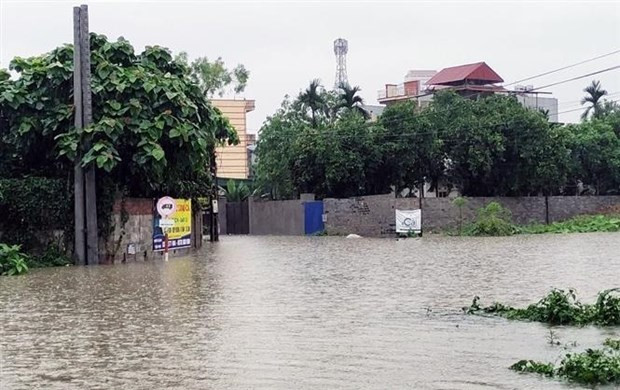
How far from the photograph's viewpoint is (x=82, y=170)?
72.4 ft

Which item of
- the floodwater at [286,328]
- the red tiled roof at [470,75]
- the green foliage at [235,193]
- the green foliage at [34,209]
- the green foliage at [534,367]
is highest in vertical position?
the red tiled roof at [470,75]

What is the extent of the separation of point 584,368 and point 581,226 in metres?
33.0

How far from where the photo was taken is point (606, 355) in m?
7.39

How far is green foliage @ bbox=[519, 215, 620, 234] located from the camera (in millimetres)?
37062

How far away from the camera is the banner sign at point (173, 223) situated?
1000 inches

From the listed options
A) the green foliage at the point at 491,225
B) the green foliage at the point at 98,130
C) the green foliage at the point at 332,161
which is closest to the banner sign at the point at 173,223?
the green foliage at the point at 98,130

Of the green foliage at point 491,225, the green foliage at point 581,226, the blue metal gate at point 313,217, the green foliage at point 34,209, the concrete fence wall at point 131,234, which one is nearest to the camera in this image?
the green foliage at point 34,209

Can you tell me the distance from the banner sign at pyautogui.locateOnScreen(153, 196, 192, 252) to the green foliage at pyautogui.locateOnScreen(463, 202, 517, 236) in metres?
13.4

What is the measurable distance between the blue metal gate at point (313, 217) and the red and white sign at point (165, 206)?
17.4 metres

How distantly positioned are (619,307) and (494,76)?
181 feet

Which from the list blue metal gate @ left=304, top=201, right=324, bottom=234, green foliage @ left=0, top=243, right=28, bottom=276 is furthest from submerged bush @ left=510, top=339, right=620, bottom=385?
blue metal gate @ left=304, top=201, right=324, bottom=234

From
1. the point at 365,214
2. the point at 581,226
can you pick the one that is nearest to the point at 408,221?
the point at 365,214

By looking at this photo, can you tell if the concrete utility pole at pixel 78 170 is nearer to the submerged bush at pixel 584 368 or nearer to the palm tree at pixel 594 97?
the submerged bush at pixel 584 368

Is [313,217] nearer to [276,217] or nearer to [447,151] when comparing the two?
→ [276,217]
